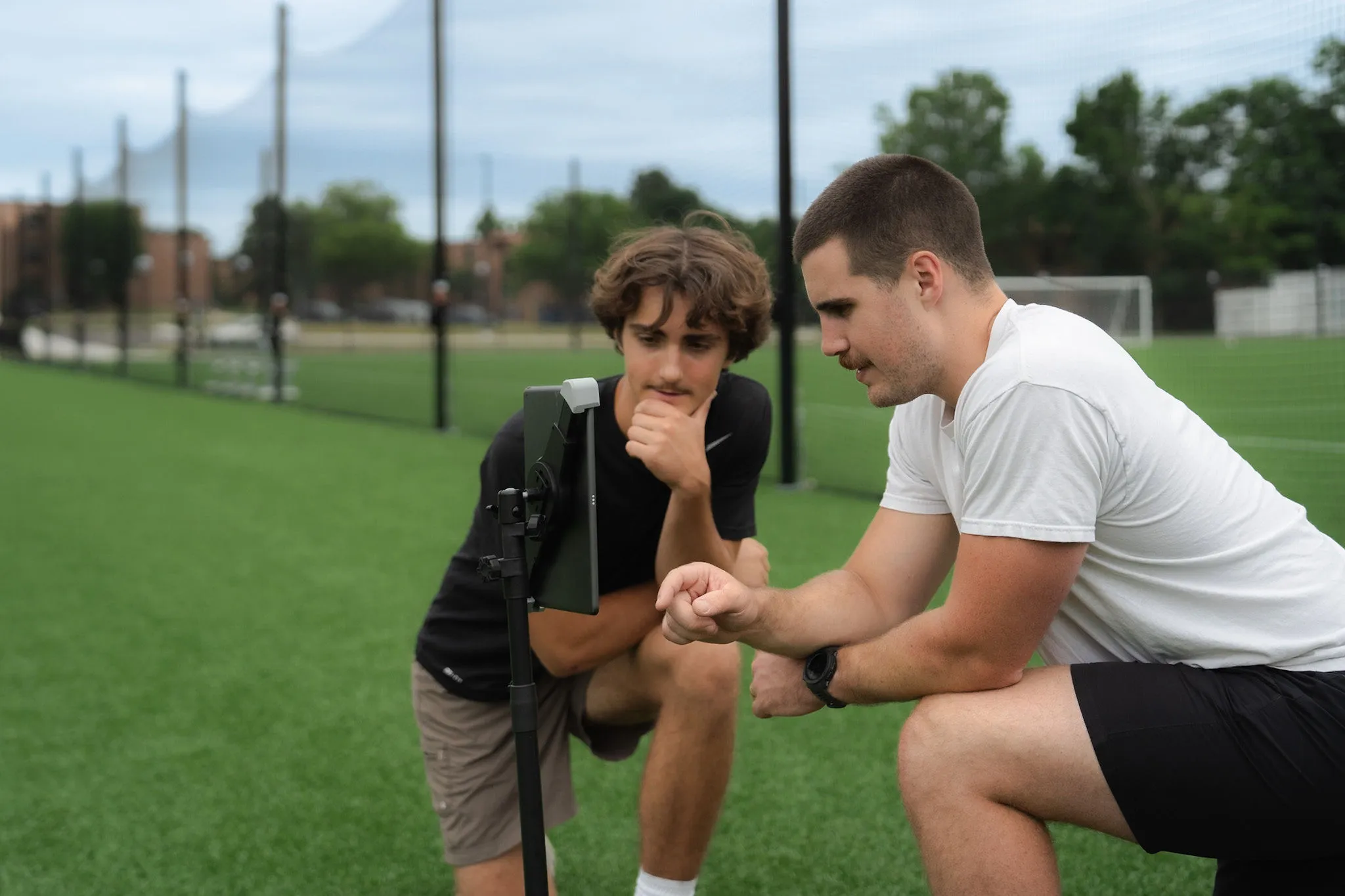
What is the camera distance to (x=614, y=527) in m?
2.60

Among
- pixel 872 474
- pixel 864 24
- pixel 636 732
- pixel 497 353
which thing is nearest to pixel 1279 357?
pixel 872 474

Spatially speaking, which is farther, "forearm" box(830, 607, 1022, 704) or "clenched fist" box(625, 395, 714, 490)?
"clenched fist" box(625, 395, 714, 490)

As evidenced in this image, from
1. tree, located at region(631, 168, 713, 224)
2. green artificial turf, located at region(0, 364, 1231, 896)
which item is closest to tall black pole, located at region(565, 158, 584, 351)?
tree, located at region(631, 168, 713, 224)

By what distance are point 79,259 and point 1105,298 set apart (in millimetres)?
27744

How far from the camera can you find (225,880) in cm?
296

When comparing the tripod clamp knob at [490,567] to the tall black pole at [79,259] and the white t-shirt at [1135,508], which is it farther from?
the tall black pole at [79,259]

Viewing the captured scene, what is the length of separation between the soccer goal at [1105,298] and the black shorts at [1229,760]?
648 centimetres

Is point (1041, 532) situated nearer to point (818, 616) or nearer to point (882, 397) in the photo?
point (882, 397)

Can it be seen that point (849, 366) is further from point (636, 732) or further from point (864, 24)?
point (864, 24)

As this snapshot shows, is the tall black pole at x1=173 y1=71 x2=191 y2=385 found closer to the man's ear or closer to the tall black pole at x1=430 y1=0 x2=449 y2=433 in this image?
the tall black pole at x1=430 y1=0 x2=449 y2=433

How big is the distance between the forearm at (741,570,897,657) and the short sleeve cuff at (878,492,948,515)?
0.47ft

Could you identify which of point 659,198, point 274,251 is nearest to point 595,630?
point 659,198

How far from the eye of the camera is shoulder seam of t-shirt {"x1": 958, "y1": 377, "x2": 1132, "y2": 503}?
1.84 m

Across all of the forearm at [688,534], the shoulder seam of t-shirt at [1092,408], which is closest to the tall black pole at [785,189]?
the forearm at [688,534]
